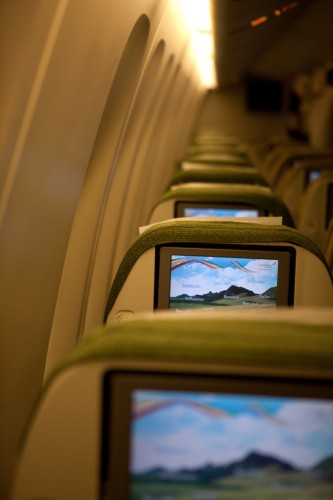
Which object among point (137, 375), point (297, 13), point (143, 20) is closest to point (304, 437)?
point (137, 375)

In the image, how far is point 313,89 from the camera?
2094 centimetres

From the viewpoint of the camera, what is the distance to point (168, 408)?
65.4 inches

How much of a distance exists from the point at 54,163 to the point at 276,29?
619 centimetres

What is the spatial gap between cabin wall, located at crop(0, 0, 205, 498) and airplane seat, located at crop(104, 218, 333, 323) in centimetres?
40

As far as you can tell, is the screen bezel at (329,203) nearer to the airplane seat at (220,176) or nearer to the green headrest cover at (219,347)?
the airplane seat at (220,176)

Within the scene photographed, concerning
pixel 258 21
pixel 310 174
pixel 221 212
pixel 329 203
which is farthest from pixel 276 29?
pixel 221 212

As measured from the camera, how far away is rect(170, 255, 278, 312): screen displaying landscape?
325 centimetres

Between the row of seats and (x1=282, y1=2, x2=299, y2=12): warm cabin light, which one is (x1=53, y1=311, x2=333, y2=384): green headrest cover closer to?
the row of seats

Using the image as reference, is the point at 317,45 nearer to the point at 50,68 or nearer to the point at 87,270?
the point at 87,270

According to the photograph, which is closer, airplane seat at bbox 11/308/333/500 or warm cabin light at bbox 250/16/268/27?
airplane seat at bbox 11/308/333/500

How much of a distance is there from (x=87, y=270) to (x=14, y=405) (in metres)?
1.64

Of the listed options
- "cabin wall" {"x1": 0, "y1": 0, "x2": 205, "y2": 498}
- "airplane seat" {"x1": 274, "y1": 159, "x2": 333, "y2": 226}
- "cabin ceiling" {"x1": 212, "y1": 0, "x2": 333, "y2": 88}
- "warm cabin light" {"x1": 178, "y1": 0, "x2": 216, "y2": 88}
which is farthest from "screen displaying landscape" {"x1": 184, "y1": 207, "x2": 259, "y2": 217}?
"airplane seat" {"x1": 274, "y1": 159, "x2": 333, "y2": 226}

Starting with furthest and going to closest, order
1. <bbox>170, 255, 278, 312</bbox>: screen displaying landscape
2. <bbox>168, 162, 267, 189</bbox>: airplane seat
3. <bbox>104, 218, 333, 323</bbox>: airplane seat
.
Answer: <bbox>168, 162, 267, 189</bbox>: airplane seat
<bbox>170, 255, 278, 312</bbox>: screen displaying landscape
<bbox>104, 218, 333, 323</bbox>: airplane seat

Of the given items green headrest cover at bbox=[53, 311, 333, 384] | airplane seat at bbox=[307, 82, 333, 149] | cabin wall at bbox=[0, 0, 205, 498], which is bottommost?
green headrest cover at bbox=[53, 311, 333, 384]
